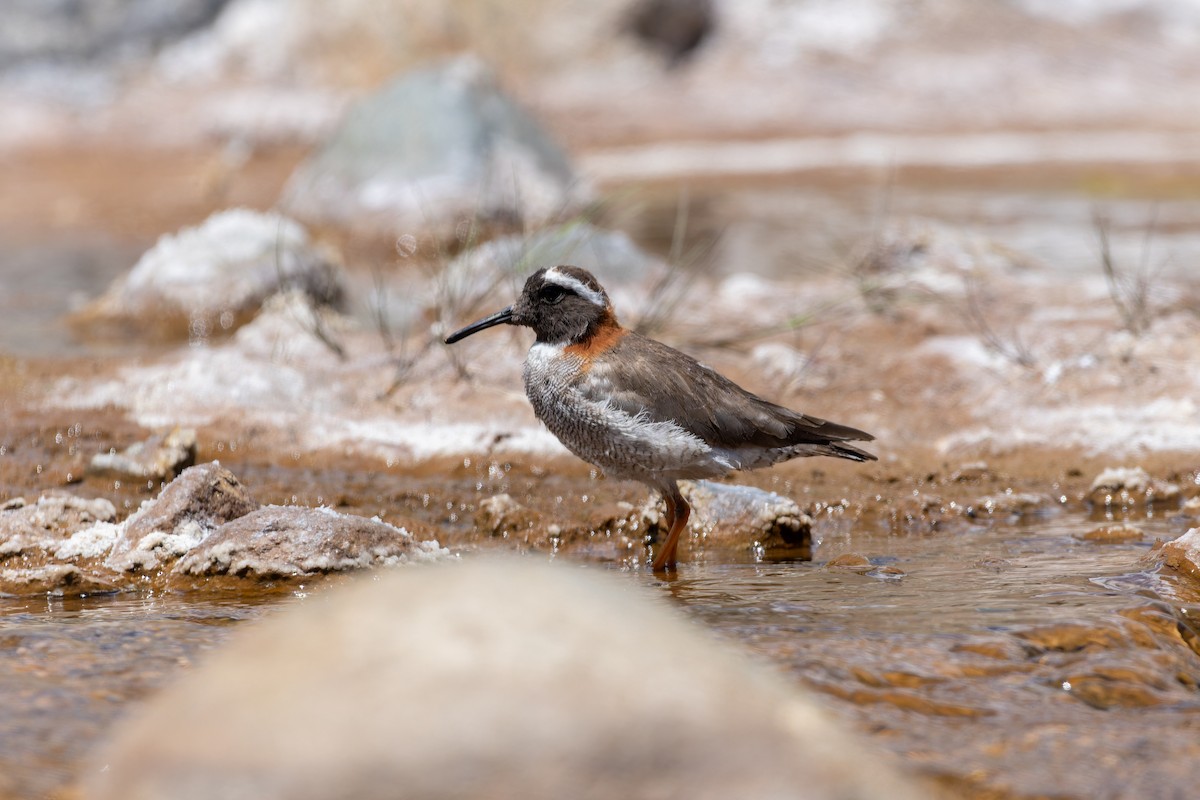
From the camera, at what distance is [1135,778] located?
3887 mm

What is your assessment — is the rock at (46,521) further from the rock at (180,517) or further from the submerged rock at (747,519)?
the submerged rock at (747,519)

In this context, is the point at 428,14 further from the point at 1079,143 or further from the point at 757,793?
the point at 757,793

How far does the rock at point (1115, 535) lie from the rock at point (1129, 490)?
27.2 inches

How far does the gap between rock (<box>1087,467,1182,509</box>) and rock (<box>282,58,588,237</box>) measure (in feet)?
27.0

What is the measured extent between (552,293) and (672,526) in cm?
117

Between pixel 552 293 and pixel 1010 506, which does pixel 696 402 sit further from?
pixel 1010 506

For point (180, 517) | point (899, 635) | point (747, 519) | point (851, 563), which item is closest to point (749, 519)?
point (747, 519)

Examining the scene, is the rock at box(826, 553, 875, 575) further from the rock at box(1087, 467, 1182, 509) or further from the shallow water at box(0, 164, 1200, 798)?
the rock at box(1087, 467, 1182, 509)

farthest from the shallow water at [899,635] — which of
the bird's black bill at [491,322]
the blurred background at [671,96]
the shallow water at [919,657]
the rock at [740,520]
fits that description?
the blurred background at [671,96]

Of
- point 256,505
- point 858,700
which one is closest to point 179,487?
point 256,505

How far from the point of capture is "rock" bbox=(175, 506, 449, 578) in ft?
18.2

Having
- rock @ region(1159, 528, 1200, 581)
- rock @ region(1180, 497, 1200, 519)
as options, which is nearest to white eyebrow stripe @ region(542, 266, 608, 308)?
rock @ region(1159, 528, 1200, 581)

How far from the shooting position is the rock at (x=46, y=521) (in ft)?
19.2

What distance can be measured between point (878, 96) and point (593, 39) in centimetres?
531
